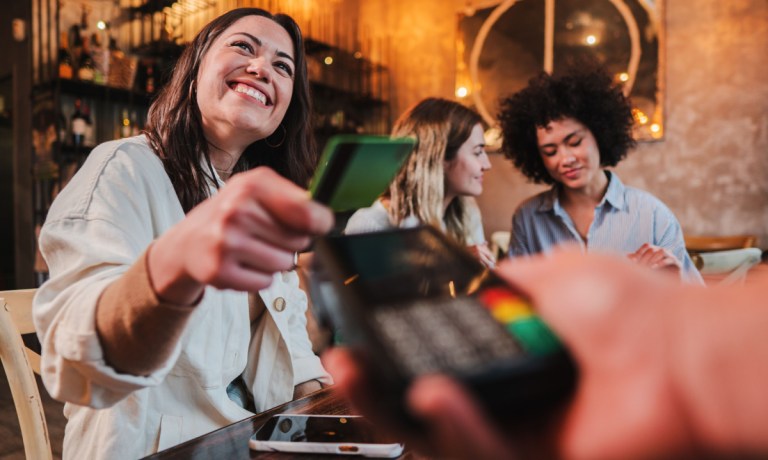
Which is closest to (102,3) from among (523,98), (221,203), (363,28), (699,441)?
(363,28)

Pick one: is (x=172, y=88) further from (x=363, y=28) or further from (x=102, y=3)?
(x=363, y=28)

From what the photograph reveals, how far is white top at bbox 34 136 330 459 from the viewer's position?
2.07 ft

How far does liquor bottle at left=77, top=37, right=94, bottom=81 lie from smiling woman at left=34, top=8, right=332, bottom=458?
93.1 inches

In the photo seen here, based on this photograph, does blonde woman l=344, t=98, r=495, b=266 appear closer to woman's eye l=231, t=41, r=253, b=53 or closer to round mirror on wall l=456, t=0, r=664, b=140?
woman's eye l=231, t=41, r=253, b=53

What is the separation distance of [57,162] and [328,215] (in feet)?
11.0

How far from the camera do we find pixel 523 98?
7.54 feet

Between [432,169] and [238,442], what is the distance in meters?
Answer: 1.62

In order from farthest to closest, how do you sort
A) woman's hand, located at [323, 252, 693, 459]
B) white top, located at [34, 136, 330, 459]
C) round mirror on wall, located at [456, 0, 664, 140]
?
round mirror on wall, located at [456, 0, 664, 140]
white top, located at [34, 136, 330, 459]
woman's hand, located at [323, 252, 693, 459]

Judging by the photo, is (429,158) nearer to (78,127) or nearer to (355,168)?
(355,168)

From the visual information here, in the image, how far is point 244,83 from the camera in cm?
117

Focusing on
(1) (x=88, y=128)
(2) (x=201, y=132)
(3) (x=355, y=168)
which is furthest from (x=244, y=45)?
(1) (x=88, y=128)

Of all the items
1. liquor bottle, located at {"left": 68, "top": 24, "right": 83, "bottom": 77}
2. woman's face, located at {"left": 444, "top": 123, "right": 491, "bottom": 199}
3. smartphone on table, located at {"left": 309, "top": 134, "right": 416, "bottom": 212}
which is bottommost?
smartphone on table, located at {"left": 309, "top": 134, "right": 416, "bottom": 212}

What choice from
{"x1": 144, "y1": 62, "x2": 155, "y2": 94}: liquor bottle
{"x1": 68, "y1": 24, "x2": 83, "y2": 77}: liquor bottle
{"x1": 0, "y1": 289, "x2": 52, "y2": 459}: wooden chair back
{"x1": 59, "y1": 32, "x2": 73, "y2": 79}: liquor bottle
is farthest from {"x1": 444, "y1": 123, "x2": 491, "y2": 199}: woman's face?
{"x1": 68, "y1": 24, "x2": 83, "y2": 77}: liquor bottle

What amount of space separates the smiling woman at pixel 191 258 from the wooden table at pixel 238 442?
109 mm
